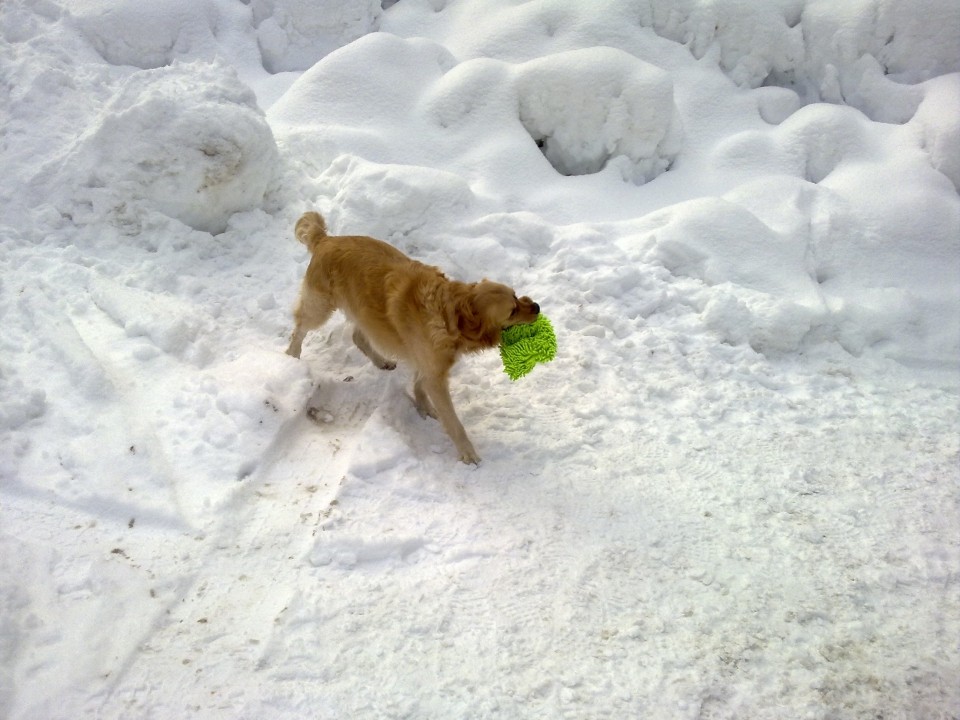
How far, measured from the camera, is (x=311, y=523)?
11.3 feet

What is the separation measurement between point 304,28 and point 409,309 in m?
4.75

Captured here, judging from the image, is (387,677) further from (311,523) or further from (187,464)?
(187,464)

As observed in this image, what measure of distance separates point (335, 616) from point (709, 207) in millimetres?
3858

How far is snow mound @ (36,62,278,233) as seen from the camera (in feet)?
16.4

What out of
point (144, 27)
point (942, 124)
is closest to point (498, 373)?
point (942, 124)

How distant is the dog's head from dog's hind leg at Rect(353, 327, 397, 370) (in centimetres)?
96

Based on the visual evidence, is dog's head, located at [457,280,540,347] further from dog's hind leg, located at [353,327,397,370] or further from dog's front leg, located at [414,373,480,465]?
dog's hind leg, located at [353,327,397,370]

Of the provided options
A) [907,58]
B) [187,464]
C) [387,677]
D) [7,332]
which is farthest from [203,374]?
[907,58]

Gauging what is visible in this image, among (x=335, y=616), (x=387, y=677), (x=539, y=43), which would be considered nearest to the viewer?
(x=387, y=677)

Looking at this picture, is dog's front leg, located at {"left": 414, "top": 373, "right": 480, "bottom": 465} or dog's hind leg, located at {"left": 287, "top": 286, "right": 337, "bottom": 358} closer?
dog's front leg, located at {"left": 414, "top": 373, "right": 480, "bottom": 465}

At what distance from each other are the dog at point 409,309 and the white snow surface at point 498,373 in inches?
11.0

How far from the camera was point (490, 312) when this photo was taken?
359 cm

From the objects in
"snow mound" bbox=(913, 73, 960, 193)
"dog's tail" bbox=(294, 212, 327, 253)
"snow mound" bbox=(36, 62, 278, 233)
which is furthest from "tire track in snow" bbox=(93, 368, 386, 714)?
"snow mound" bbox=(913, 73, 960, 193)

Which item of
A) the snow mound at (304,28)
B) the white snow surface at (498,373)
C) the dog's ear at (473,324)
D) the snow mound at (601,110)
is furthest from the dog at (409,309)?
the snow mound at (304,28)
